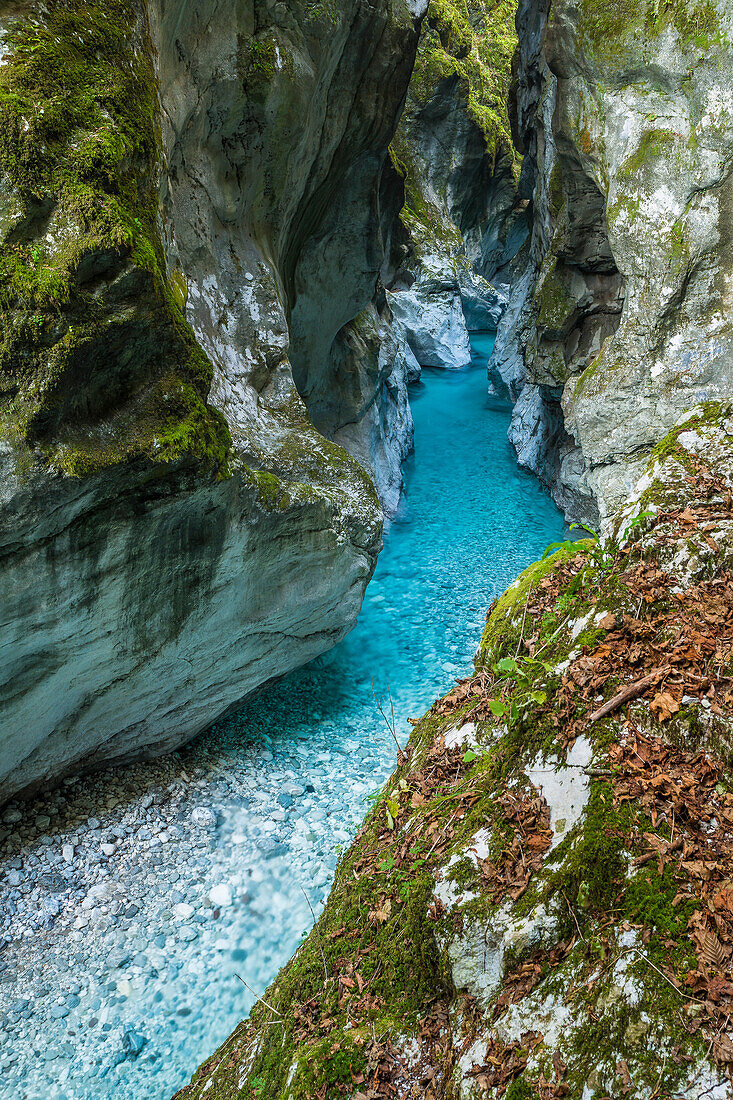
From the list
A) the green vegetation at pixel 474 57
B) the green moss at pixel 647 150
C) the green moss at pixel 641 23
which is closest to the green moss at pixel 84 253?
the green moss at pixel 647 150

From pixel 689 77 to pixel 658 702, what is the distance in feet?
43.0

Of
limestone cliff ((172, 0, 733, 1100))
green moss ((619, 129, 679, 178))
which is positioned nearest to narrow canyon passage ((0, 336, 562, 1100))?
limestone cliff ((172, 0, 733, 1100))

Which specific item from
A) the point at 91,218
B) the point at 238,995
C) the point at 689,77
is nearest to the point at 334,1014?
the point at 238,995

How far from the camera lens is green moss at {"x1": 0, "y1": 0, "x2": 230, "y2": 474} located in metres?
4.86

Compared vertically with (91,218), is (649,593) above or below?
below

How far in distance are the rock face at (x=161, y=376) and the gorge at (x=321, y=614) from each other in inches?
1.6

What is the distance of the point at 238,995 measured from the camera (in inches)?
237

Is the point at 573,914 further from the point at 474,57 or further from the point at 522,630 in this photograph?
the point at 474,57

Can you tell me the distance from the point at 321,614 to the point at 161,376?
4.41 meters

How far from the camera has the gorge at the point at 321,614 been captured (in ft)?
8.71

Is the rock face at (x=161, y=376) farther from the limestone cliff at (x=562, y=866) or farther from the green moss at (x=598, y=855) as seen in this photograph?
the green moss at (x=598, y=855)

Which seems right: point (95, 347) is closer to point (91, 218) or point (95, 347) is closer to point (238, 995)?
point (91, 218)

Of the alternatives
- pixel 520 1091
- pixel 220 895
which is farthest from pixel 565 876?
pixel 220 895

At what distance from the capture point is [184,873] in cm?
693
